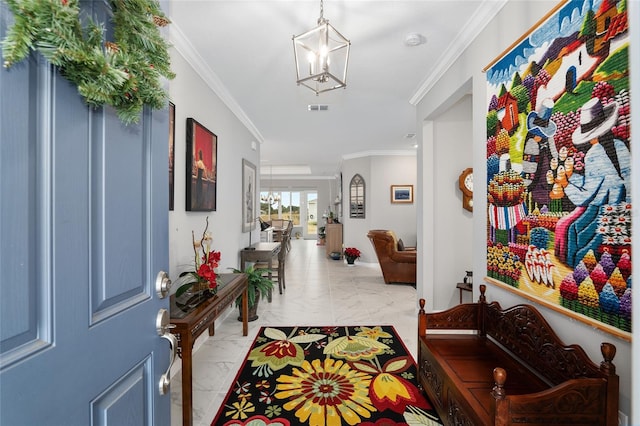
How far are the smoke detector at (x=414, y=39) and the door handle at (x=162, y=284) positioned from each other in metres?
2.42

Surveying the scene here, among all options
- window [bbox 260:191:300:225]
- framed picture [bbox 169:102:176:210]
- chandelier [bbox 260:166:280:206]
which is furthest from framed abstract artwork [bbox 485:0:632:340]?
window [bbox 260:191:300:225]

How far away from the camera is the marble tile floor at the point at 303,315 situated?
225cm

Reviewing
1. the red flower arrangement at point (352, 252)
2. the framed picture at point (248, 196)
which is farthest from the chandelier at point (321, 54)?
the red flower arrangement at point (352, 252)

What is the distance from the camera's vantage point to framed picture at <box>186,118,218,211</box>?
2.61 meters

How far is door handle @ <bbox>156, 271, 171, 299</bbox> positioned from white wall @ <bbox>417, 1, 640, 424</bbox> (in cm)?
120

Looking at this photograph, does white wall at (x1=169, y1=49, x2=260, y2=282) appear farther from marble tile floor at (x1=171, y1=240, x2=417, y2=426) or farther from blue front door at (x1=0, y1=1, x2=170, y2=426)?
blue front door at (x1=0, y1=1, x2=170, y2=426)

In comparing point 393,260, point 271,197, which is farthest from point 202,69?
point 271,197

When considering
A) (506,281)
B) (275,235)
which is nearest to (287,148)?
(275,235)

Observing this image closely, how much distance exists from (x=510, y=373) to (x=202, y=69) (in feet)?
11.0

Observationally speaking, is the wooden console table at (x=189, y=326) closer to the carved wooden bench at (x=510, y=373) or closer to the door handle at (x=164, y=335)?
the door handle at (x=164, y=335)

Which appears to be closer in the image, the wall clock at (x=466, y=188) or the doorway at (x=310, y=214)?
the wall clock at (x=466, y=188)

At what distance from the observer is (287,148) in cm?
669

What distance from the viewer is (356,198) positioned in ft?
24.8

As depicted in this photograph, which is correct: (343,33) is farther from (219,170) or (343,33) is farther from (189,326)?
(189,326)
